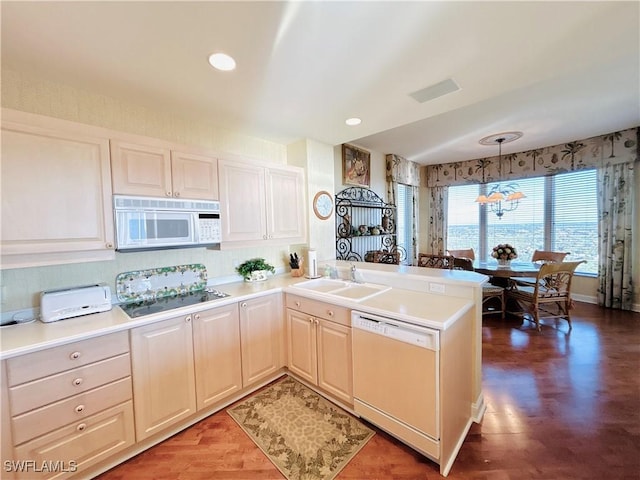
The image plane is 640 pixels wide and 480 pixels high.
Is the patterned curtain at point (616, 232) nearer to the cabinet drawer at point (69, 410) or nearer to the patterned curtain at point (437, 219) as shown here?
the patterned curtain at point (437, 219)

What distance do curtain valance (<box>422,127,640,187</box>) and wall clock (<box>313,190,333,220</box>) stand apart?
7.37 ft

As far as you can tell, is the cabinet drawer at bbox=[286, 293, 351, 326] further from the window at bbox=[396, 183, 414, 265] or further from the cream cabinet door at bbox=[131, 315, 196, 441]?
the window at bbox=[396, 183, 414, 265]

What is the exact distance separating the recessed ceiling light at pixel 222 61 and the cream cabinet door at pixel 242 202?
821 millimetres

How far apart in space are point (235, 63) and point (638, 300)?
647 cm

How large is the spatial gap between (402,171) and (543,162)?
2.47 m

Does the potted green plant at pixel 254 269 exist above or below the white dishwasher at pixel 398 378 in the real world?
above

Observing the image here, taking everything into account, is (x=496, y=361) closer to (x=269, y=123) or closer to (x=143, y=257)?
(x=269, y=123)

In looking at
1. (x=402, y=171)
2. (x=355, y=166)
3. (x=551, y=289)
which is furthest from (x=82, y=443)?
(x=402, y=171)

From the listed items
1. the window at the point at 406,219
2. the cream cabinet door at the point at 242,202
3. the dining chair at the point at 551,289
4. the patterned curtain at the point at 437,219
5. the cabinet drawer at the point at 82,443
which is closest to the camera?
the cabinet drawer at the point at 82,443

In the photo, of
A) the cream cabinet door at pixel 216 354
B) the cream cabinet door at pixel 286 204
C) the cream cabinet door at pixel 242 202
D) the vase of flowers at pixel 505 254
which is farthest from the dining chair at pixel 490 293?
the cream cabinet door at pixel 216 354

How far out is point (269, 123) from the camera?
255 centimetres

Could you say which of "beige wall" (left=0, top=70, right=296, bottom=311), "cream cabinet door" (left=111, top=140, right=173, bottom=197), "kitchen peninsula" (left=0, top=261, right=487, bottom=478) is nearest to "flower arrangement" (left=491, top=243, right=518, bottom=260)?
"kitchen peninsula" (left=0, top=261, right=487, bottom=478)

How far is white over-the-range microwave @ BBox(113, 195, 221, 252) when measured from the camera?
1816 mm

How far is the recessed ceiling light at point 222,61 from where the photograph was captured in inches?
61.4
